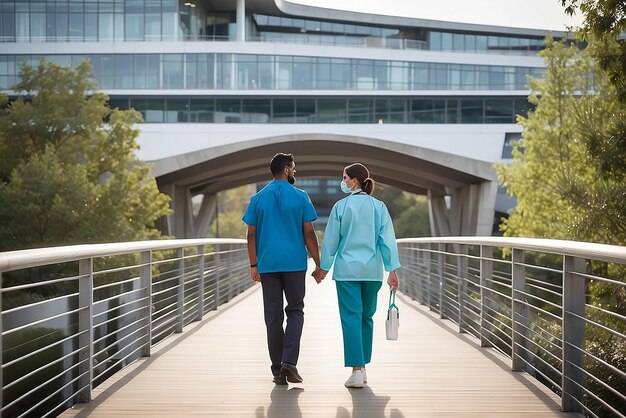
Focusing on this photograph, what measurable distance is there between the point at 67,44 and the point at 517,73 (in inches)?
1156

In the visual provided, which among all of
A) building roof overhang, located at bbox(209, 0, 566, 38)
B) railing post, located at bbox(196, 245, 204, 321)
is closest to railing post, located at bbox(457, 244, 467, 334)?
railing post, located at bbox(196, 245, 204, 321)

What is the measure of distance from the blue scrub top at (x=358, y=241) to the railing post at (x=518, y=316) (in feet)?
3.85

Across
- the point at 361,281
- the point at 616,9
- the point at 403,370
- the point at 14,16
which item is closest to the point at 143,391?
the point at 361,281

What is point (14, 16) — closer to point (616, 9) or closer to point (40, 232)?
point (40, 232)

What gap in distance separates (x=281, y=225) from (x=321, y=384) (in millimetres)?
1368

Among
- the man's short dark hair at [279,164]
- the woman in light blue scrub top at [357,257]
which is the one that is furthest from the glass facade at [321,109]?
the woman in light blue scrub top at [357,257]

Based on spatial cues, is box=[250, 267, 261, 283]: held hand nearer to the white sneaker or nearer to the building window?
the white sneaker

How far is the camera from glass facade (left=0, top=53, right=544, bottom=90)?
56875 mm

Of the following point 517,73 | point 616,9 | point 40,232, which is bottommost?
point 40,232

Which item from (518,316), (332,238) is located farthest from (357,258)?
(518,316)

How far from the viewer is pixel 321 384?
25.3 ft

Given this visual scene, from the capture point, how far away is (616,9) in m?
15.3

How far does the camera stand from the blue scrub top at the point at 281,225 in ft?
24.8

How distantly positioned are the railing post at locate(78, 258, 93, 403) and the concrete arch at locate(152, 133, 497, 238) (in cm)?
4197
